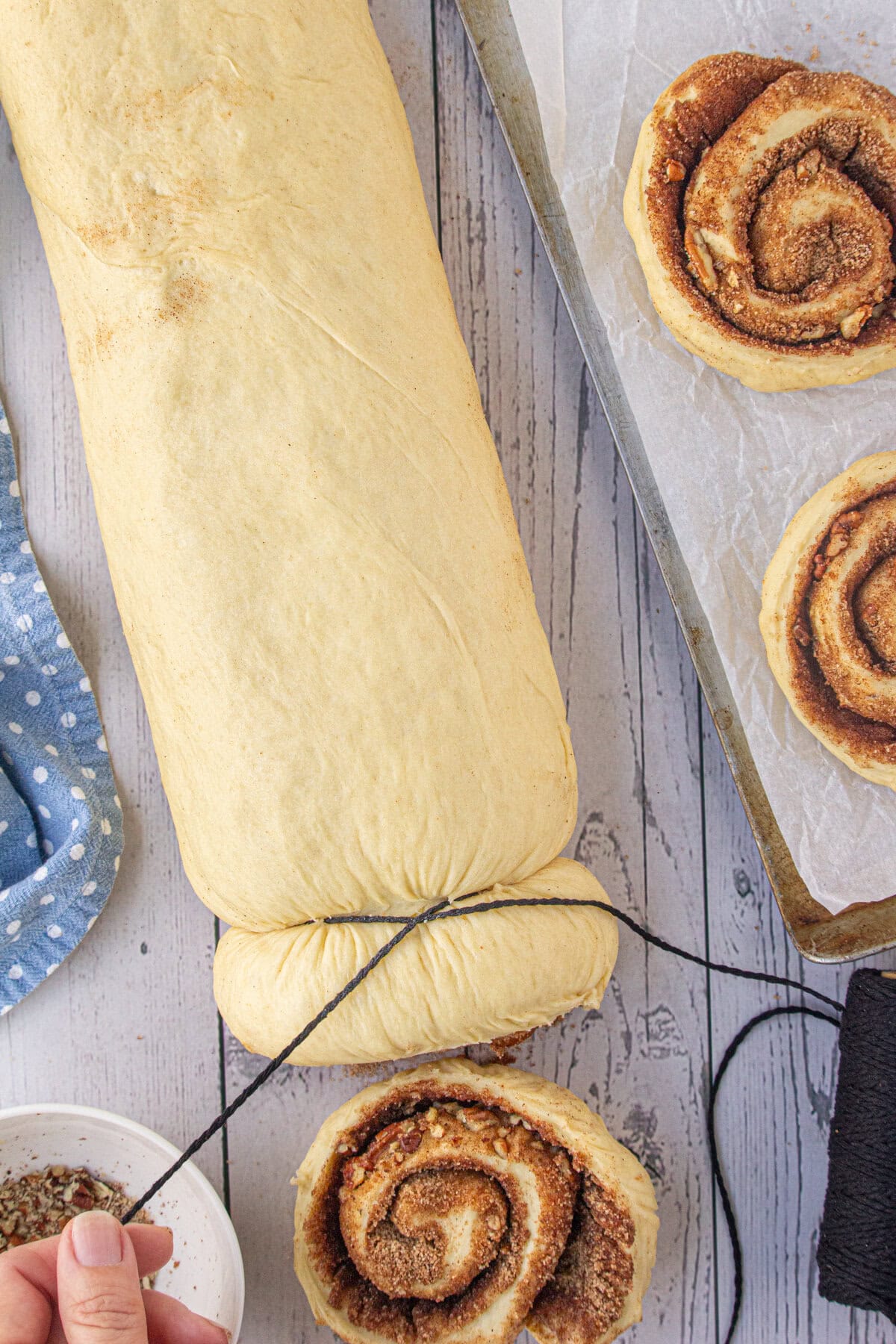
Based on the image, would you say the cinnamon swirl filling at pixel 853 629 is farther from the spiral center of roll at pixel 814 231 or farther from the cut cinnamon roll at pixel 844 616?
the spiral center of roll at pixel 814 231

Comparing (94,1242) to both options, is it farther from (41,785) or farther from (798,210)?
(798,210)

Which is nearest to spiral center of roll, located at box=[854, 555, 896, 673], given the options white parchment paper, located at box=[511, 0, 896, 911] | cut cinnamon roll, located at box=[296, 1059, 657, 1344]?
white parchment paper, located at box=[511, 0, 896, 911]

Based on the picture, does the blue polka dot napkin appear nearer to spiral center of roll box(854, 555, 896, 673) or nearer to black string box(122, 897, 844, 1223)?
black string box(122, 897, 844, 1223)

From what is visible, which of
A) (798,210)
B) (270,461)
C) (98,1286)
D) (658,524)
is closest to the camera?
(98,1286)

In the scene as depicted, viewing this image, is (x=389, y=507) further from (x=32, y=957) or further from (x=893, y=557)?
(x=32, y=957)

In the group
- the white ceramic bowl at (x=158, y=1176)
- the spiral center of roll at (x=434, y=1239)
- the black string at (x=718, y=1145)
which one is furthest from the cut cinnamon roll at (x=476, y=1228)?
the black string at (x=718, y=1145)

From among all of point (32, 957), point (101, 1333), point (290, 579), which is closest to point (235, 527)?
point (290, 579)

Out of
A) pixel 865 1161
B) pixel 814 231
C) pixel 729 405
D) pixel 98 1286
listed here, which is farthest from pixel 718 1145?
pixel 814 231
